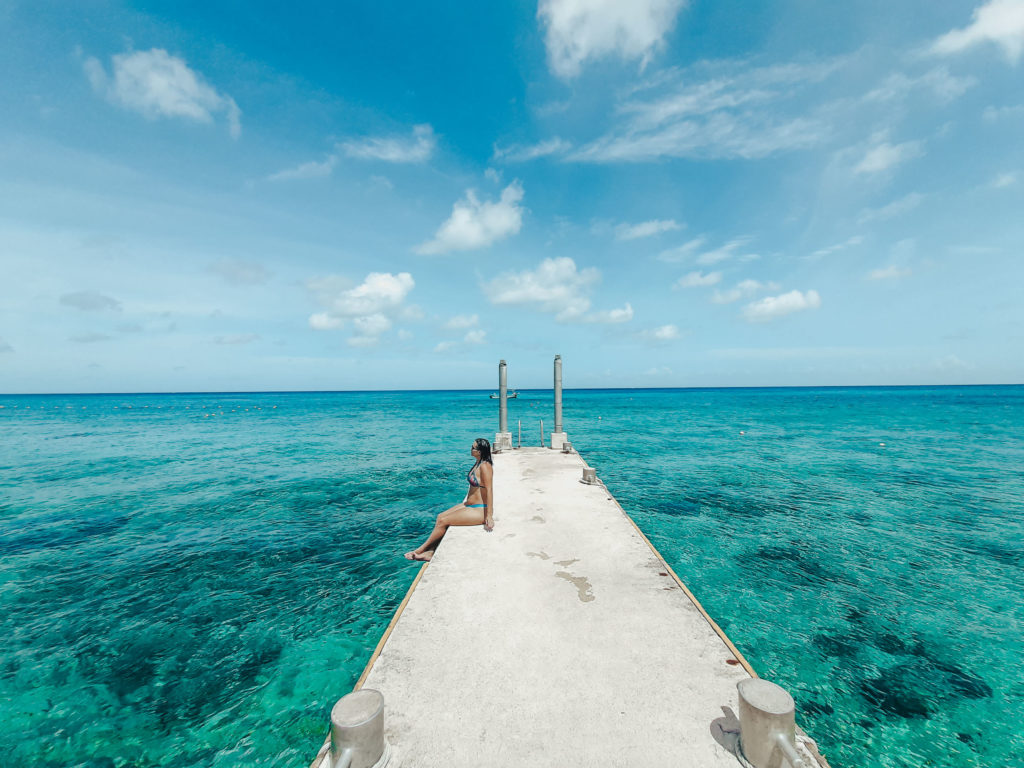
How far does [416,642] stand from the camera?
5203mm

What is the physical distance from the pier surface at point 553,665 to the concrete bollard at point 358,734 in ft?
0.78

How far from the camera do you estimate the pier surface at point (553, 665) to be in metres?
3.70

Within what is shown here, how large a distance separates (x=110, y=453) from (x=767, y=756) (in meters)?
38.9

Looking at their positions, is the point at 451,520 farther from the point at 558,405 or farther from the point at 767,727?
the point at 558,405

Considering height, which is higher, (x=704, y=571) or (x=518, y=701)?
(x=518, y=701)

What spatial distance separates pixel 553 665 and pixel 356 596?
237 inches

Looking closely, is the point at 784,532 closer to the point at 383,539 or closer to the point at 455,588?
the point at 455,588

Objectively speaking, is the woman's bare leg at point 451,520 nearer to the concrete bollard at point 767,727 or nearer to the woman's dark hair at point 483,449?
the woman's dark hair at point 483,449

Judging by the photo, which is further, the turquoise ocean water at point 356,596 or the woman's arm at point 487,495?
the woman's arm at point 487,495

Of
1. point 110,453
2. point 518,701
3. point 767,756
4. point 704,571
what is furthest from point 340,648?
point 110,453

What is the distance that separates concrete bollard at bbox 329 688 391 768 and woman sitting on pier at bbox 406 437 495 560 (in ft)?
16.2

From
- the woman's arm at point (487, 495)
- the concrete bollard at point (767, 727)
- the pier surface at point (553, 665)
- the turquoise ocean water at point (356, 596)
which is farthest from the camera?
the woman's arm at point (487, 495)

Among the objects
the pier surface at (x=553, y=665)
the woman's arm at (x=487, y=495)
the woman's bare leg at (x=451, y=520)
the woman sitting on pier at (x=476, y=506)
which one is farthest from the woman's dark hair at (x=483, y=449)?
the pier surface at (x=553, y=665)

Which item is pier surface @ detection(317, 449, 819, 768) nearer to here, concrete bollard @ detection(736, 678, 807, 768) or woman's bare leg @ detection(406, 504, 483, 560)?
concrete bollard @ detection(736, 678, 807, 768)
